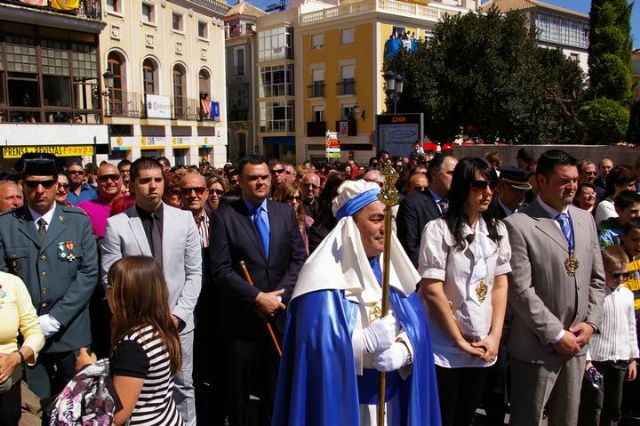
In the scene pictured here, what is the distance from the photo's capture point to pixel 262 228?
4371 mm

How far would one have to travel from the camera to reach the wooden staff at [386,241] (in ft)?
9.20

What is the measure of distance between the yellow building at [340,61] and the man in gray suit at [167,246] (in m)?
34.0

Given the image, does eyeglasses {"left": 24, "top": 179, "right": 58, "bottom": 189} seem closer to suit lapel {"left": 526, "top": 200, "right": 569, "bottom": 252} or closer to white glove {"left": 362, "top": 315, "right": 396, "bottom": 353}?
white glove {"left": 362, "top": 315, "right": 396, "bottom": 353}

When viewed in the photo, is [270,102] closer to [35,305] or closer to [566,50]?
[566,50]

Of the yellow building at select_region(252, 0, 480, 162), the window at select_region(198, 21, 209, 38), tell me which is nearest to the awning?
the yellow building at select_region(252, 0, 480, 162)

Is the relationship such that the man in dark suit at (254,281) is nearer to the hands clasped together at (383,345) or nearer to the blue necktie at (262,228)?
the blue necktie at (262,228)

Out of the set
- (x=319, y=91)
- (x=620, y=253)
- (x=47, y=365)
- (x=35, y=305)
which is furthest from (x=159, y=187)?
(x=319, y=91)

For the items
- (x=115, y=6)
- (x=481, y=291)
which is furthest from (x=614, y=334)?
(x=115, y=6)

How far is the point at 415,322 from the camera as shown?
3057 millimetres

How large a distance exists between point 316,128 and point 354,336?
130ft

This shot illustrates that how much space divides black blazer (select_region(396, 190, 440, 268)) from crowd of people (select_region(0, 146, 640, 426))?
0.02m

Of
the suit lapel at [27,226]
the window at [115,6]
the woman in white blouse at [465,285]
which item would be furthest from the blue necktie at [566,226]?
the window at [115,6]

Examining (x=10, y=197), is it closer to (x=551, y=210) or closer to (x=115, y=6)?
(x=551, y=210)

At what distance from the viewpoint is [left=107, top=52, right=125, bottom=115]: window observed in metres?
26.9
